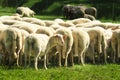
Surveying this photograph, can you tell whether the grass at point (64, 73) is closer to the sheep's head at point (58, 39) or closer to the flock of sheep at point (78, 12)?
the sheep's head at point (58, 39)

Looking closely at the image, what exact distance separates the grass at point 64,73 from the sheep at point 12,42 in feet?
3.08

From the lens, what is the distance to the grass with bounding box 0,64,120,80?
51.9ft

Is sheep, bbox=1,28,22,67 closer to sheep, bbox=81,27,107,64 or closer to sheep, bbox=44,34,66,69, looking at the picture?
sheep, bbox=44,34,66,69

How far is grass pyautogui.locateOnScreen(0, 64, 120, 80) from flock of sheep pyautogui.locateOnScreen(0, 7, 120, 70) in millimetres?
711

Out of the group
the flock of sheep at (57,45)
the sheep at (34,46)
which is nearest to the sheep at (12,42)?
the flock of sheep at (57,45)

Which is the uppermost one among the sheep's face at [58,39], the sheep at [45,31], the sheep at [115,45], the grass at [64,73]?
the sheep at [45,31]

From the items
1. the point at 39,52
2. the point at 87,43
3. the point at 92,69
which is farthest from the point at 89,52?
the point at 39,52

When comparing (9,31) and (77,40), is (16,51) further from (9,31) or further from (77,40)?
(77,40)

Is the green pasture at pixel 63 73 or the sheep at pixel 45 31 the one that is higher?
the sheep at pixel 45 31

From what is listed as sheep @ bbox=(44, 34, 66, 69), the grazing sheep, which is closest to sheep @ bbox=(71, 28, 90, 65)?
sheep @ bbox=(44, 34, 66, 69)

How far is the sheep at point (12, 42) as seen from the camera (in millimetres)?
17547

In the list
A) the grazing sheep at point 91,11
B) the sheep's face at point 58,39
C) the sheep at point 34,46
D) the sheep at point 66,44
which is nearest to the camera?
the sheep at point 34,46

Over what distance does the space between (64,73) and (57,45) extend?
2.10m

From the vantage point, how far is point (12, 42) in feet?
57.7
